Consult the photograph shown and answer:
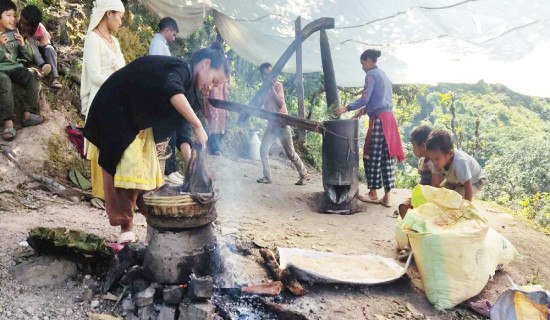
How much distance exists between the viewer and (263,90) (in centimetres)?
651

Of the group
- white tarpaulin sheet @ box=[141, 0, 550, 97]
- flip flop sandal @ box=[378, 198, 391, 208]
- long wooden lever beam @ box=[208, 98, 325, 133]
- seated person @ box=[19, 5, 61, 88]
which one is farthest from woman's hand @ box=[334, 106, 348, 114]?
seated person @ box=[19, 5, 61, 88]

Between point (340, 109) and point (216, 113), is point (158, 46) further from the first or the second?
point (340, 109)

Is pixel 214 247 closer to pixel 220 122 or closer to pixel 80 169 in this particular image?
pixel 80 169

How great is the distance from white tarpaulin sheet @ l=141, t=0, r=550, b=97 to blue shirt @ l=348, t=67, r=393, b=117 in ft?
1.63

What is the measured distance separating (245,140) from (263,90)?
3.63m

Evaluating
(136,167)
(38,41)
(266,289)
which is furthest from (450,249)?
(38,41)

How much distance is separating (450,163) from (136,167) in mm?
2858

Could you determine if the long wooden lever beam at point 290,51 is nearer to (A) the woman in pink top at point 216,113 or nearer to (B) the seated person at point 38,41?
(A) the woman in pink top at point 216,113

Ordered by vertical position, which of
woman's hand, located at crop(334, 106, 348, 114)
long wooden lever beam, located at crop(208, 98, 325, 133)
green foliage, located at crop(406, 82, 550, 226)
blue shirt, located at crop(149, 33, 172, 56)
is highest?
blue shirt, located at crop(149, 33, 172, 56)

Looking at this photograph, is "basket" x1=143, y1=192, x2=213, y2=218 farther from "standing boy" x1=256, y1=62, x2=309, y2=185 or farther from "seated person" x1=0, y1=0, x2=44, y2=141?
"standing boy" x1=256, y1=62, x2=309, y2=185

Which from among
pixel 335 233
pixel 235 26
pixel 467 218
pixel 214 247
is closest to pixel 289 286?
pixel 214 247

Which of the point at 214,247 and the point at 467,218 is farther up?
the point at 467,218

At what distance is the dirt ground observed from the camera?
241 centimetres

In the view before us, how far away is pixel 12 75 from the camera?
437cm
